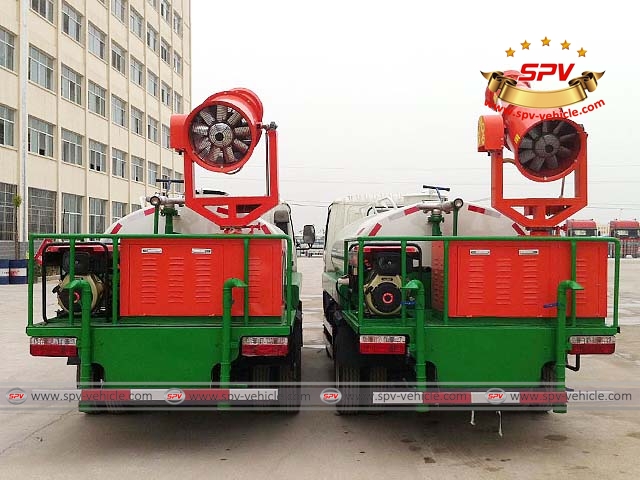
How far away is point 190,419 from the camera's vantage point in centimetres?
668

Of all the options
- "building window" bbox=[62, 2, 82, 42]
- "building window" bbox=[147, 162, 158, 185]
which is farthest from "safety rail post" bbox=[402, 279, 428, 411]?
"building window" bbox=[147, 162, 158, 185]

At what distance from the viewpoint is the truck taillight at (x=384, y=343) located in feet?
18.1

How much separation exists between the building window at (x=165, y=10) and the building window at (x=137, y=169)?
12612 millimetres

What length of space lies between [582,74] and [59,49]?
31958 millimetres

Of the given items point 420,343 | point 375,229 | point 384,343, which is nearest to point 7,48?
point 375,229

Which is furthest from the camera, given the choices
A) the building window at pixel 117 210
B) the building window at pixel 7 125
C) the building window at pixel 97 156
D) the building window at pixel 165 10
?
the building window at pixel 165 10

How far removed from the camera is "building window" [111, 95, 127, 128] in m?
40.5

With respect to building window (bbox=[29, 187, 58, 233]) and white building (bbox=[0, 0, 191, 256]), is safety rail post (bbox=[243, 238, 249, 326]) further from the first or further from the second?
building window (bbox=[29, 187, 58, 233])

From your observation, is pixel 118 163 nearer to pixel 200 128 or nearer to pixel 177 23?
pixel 177 23

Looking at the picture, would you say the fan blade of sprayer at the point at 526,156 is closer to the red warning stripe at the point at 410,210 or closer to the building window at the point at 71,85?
the red warning stripe at the point at 410,210

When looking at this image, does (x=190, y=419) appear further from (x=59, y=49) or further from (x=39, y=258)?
(x=59, y=49)

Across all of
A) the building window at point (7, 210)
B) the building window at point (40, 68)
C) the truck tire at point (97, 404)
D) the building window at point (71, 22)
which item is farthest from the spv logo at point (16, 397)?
the building window at point (71, 22)

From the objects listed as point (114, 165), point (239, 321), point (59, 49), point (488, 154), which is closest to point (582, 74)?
point (488, 154)

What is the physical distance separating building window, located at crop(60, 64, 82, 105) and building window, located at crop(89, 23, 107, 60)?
2.63 meters
